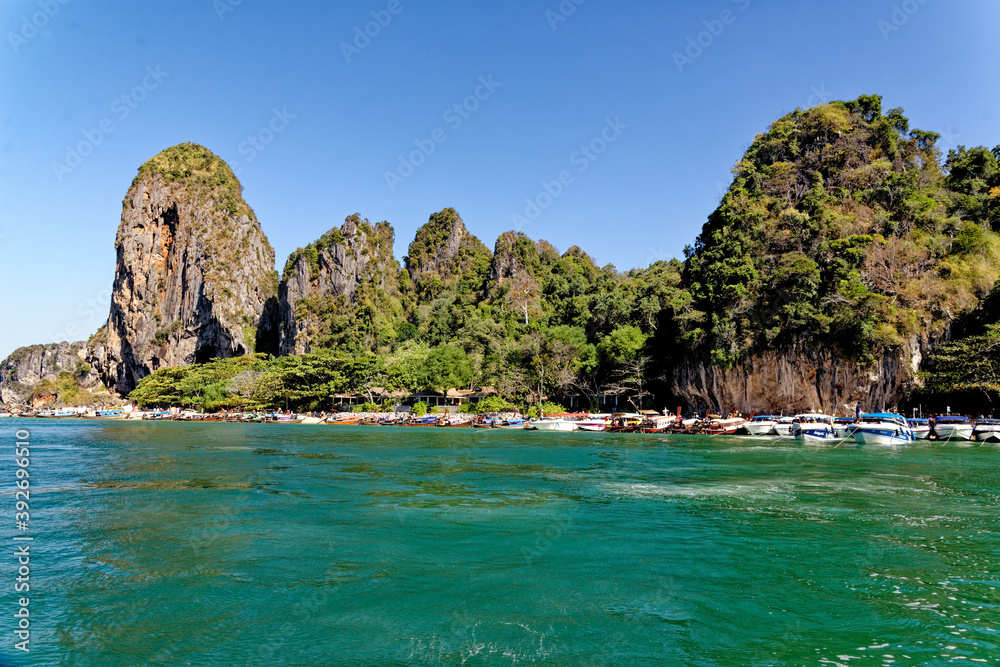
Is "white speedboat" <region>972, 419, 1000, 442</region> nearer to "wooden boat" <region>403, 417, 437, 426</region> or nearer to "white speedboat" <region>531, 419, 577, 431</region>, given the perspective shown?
"white speedboat" <region>531, 419, 577, 431</region>

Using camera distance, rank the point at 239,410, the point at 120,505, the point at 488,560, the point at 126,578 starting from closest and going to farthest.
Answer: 1. the point at 126,578
2. the point at 488,560
3. the point at 120,505
4. the point at 239,410

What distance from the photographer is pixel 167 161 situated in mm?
148875

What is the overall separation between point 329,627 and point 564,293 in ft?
338

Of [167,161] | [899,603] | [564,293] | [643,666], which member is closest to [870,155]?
[564,293]

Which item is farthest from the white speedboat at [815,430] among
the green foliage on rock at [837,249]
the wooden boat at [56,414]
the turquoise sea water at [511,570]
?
the wooden boat at [56,414]

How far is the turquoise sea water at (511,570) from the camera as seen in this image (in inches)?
345

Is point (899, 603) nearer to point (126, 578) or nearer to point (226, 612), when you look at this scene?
point (226, 612)

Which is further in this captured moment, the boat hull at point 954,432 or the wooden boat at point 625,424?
the wooden boat at point 625,424

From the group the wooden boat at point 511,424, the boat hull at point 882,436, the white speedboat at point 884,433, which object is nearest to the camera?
the boat hull at point 882,436

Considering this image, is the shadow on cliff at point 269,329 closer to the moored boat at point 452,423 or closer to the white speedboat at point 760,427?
the moored boat at point 452,423

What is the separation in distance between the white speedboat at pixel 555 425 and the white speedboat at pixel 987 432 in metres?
29.9

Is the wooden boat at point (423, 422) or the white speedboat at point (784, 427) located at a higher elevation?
the white speedboat at point (784, 427)

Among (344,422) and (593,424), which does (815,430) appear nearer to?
(593,424)

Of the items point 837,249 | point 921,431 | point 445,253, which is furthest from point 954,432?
point 445,253
